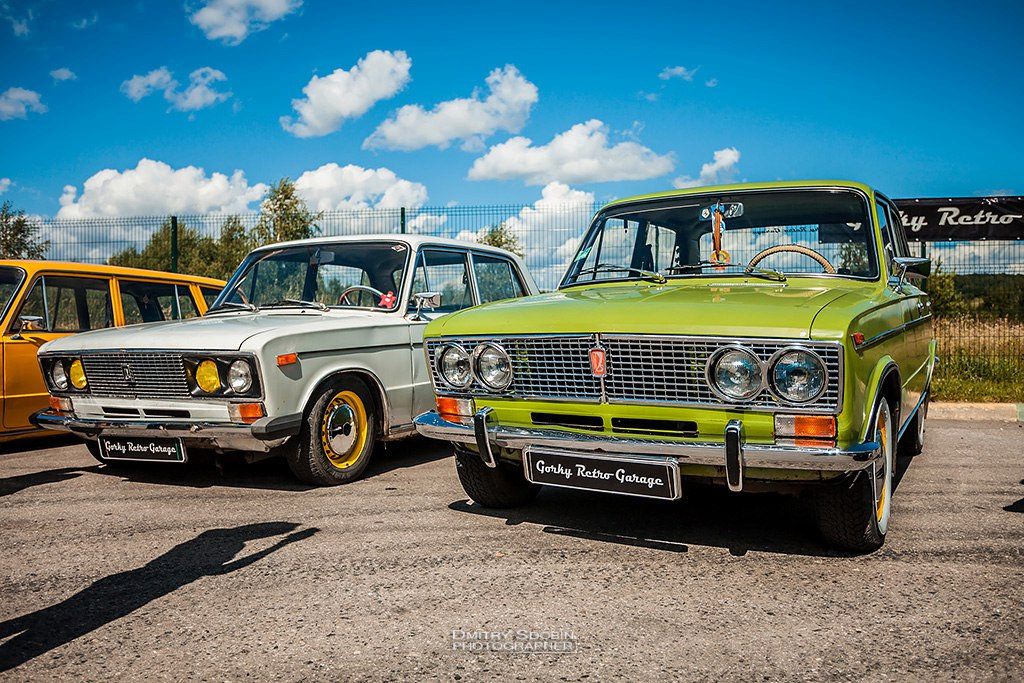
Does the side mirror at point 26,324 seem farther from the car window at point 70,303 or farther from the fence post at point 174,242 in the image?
the fence post at point 174,242

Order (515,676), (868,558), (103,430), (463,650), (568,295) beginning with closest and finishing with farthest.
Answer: (515,676) → (463,650) → (868,558) → (568,295) → (103,430)

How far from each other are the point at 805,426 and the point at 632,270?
1.85 meters

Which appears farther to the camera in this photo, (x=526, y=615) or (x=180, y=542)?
(x=180, y=542)

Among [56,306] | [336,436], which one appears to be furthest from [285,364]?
[56,306]

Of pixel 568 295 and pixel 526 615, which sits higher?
pixel 568 295

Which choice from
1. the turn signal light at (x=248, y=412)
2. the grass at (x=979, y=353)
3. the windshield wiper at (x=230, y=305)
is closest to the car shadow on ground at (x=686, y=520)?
the turn signal light at (x=248, y=412)

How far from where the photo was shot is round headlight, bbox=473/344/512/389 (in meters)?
3.99

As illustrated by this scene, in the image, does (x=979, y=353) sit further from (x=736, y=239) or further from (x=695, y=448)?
(x=695, y=448)

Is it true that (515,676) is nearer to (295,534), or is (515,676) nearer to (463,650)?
(463,650)

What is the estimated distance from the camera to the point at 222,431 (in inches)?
190

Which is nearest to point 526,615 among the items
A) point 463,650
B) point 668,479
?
point 463,650

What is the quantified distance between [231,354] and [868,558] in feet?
11.6

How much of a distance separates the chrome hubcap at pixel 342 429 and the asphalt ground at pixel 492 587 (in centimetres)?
34

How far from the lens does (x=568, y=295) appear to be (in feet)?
14.9
